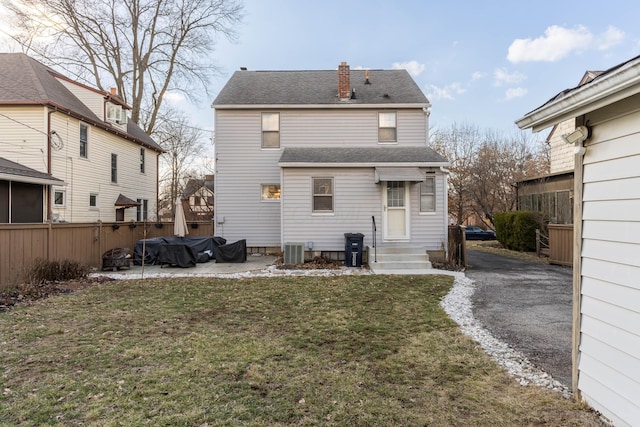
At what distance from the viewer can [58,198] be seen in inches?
536

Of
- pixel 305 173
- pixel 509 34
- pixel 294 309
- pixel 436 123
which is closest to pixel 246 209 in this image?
pixel 305 173

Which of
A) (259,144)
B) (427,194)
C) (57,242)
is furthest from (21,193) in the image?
(427,194)

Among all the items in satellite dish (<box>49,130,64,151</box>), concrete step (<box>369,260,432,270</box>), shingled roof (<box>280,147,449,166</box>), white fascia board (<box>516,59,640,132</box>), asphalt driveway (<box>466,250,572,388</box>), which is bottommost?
asphalt driveway (<box>466,250,572,388</box>)

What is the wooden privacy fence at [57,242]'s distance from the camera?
25.1ft

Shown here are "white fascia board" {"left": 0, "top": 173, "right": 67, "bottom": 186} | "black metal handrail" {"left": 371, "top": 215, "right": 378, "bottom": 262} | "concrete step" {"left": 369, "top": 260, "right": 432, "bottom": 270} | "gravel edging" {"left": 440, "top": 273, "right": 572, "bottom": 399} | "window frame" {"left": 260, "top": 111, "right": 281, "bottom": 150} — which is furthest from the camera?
"window frame" {"left": 260, "top": 111, "right": 281, "bottom": 150}

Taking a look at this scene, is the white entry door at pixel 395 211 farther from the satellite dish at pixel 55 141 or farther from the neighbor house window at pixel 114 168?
the neighbor house window at pixel 114 168

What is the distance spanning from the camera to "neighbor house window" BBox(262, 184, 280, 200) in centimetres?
1329

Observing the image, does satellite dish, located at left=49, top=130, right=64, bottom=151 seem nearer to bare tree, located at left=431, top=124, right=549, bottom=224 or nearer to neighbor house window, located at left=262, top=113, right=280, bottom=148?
neighbor house window, located at left=262, top=113, right=280, bottom=148

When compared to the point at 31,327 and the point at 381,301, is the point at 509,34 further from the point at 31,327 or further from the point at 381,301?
the point at 31,327

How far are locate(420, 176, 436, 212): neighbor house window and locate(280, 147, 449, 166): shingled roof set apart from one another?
0.71 m

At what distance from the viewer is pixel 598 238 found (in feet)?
9.12

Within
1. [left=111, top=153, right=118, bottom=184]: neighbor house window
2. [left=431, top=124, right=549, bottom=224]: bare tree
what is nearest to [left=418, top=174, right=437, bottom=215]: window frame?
[left=431, top=124, right=549, bottom=224]: bare tree

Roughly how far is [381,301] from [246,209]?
803 cm

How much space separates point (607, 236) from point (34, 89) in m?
17.9
